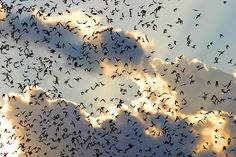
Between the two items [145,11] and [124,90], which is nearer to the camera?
[145,11]

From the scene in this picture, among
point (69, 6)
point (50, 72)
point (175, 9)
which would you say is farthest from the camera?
point (50, 72)

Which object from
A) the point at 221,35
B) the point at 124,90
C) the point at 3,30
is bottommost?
the point at 124,90

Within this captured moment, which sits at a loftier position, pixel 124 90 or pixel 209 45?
pixel 209 45

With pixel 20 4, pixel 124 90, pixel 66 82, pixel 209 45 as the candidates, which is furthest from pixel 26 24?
pixel 209 45

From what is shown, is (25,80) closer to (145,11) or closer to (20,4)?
(20,4)

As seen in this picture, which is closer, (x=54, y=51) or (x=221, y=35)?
(x=221, y=35)

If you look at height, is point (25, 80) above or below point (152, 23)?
below

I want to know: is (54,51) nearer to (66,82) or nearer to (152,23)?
(66,82)

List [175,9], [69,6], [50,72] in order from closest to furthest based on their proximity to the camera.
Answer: [175,9] < [69,6] < [50,72]

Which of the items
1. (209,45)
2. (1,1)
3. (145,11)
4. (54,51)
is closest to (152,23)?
(145,11)

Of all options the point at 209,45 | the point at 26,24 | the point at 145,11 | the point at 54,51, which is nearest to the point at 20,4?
the point at 26,24
